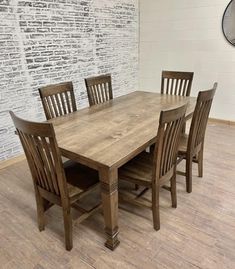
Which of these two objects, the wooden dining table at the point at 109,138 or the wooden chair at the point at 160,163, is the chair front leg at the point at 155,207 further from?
the wooden dining table at the point at 109,138

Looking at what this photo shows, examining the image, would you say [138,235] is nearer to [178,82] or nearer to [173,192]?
[173,192]

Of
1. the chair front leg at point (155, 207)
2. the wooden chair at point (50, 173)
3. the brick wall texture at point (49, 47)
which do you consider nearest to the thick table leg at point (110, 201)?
the wooden chair at point (50, 173)

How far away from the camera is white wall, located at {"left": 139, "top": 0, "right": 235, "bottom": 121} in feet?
12.0

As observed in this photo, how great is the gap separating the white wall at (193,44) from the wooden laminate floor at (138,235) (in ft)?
6.31

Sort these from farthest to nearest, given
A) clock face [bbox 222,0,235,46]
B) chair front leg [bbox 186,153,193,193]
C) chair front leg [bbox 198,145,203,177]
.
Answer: clock face [bbox 222,0,235,46] → chair front leg [bbox 198,145,203,177] → chair front leg [bbox 186,153,193,193]

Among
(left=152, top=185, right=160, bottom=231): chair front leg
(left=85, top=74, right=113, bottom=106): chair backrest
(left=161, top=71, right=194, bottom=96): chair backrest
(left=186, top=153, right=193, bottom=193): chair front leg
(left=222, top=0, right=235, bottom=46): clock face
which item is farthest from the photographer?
(left=222, top=0, right=235, bottom=46): clock face

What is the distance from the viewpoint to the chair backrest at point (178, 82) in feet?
9.41

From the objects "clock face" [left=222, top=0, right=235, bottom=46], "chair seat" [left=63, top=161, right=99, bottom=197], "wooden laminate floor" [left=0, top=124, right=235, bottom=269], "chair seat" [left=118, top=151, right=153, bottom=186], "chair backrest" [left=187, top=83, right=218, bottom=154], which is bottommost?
"wooden laminate floor" [left=0, top=124, right=235, bottom=269]

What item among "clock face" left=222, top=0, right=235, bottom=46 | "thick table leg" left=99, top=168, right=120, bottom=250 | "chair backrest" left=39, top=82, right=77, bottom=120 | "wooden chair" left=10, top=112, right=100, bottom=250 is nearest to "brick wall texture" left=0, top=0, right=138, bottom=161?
"chair backrest" left=39, top=82, right=77, bottom=120

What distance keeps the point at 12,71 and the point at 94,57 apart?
1.36 meters

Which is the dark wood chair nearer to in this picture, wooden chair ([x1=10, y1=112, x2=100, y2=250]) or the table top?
the table top

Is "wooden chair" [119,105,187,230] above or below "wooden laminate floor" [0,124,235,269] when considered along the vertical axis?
above

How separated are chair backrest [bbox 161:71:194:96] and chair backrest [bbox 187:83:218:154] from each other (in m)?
0.81

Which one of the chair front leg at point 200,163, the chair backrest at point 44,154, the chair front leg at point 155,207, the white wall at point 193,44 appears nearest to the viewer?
the chair backrest at point 44,154
